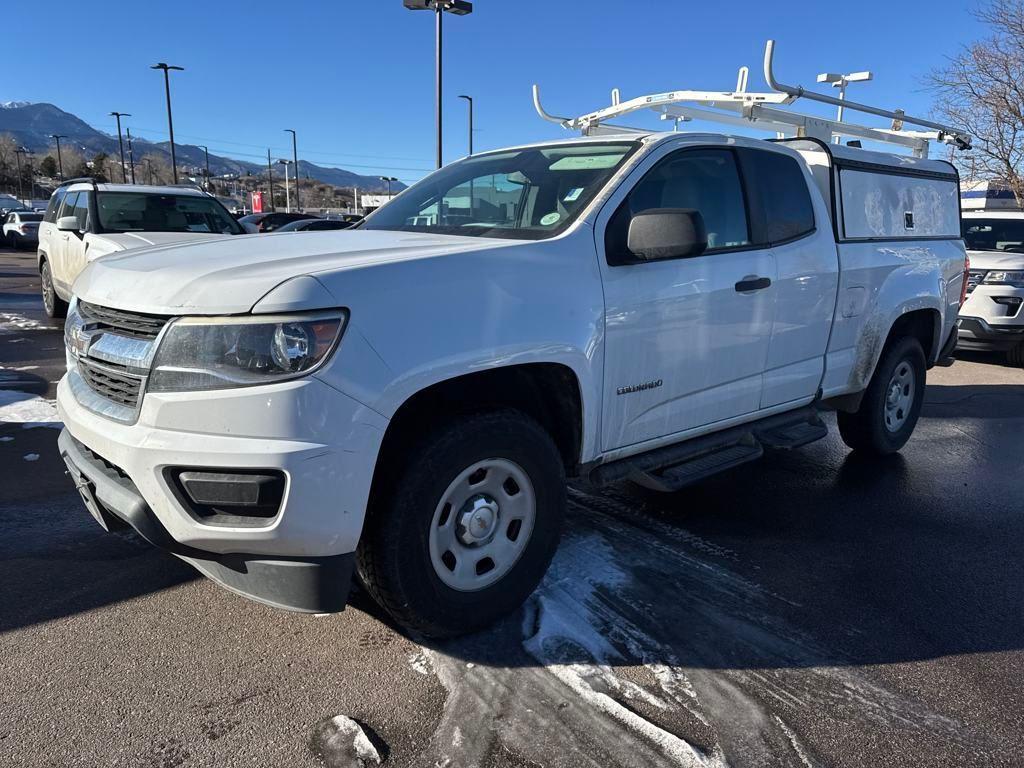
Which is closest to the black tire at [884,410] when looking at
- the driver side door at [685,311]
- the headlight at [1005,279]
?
the driver side door at [685,311]

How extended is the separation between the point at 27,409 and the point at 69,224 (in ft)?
12.2

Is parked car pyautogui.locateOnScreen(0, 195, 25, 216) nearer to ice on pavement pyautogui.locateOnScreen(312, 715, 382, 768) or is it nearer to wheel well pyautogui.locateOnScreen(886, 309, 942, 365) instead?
wheel well pyautogui.locateOnScreen(886, 309, 942, 365)

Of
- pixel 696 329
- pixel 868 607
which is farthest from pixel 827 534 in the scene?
pixel 696 329

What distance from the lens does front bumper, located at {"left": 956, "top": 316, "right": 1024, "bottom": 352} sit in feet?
29.7

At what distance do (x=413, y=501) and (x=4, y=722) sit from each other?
1428mm

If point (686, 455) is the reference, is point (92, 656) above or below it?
below

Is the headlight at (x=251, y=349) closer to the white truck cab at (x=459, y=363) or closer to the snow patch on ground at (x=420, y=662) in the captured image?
the white truck cab at (x=459, y=363)

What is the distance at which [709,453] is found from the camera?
392 cm

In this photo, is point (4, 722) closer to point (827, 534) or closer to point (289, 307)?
→ point (289, 307)

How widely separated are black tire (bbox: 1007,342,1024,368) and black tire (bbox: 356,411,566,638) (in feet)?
29.9

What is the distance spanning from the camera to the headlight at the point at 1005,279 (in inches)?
352

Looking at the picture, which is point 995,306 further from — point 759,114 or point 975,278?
point 759,114

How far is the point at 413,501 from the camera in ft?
8.30

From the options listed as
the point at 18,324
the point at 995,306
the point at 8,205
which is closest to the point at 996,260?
the point at 995,306
